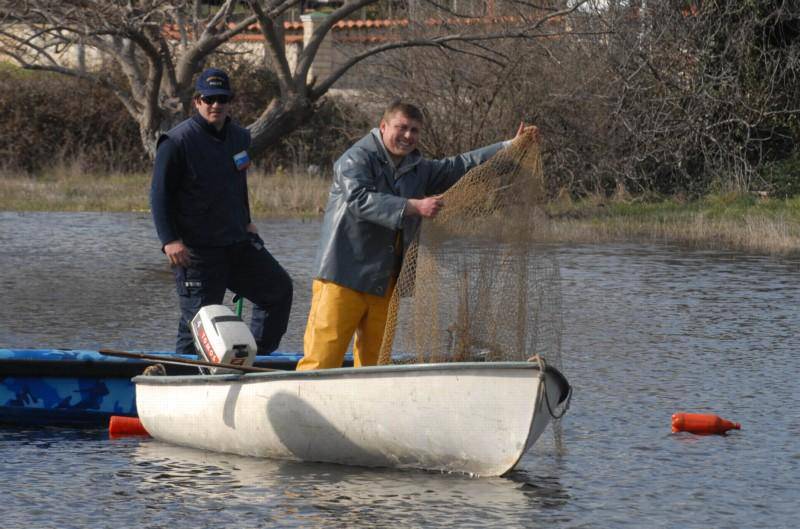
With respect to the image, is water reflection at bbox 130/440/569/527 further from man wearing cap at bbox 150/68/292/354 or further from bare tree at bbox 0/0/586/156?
bare tree at bbox 0/0/586/156

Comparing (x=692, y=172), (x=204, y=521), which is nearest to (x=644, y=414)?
(x=204, y=521)

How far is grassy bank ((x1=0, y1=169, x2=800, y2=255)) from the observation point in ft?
69.8

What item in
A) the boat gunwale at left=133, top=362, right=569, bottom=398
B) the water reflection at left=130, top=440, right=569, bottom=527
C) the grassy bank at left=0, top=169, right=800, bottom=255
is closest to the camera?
the water reflection at left=130, top=440, right=569, bottom=527

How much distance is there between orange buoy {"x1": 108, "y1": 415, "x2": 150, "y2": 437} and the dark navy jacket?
1092 mm

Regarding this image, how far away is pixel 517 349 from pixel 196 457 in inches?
71.7

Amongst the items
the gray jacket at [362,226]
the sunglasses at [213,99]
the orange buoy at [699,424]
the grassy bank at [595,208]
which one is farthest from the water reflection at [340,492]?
the grassy bank at [595,208]

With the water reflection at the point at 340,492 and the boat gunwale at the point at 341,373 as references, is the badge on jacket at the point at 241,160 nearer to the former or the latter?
the boat gunwale at the point at 341,373

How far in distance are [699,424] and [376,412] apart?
2.23m

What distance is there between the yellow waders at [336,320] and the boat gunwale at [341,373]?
0.37 metres

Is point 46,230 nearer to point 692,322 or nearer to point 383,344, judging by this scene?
point 692,322

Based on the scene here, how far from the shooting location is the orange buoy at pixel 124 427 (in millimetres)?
8961

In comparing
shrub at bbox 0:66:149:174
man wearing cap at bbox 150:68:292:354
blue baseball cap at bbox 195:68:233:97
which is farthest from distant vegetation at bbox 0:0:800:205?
blue baseball cap at bbox 195:68:233:97

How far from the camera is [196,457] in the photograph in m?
8.45

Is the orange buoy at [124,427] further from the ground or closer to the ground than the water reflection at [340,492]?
further from the ground
